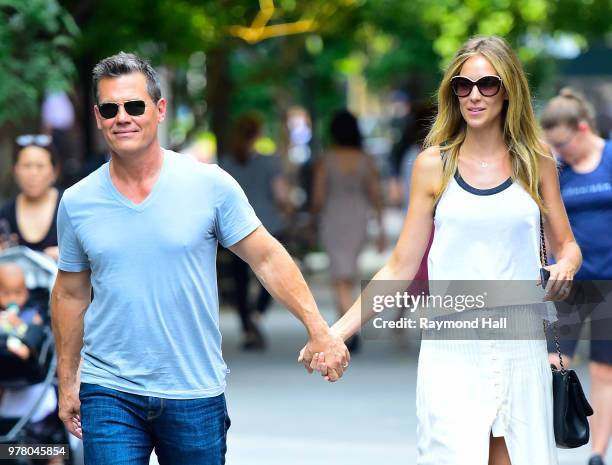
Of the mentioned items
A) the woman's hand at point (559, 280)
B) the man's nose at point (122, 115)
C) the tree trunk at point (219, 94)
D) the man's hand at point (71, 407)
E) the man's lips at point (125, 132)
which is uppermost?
the tree trunk at point (219, 94)

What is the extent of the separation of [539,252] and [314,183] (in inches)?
316

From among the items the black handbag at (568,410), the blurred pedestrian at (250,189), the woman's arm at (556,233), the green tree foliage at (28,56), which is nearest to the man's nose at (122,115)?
the woman's arm at (556,233)

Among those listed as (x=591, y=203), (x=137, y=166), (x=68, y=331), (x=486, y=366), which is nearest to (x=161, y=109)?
(x=137, y=166)

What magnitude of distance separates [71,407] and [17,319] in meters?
2.38

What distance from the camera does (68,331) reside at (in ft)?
15.9

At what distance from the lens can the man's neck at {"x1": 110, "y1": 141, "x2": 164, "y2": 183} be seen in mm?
4672

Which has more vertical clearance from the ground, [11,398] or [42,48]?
[42,48]

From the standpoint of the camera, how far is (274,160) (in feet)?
44.0

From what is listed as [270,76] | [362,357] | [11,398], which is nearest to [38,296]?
[11,398]

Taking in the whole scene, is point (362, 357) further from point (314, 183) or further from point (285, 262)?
point (285, 262)

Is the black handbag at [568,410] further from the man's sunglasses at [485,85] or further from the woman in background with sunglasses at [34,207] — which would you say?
the woman in background with sunglasses at [34,207]

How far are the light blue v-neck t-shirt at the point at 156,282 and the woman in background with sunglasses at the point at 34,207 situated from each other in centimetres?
304

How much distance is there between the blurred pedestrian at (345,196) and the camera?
500 inches

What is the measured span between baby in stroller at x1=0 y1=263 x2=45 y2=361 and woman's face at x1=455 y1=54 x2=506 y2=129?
9.67ft
